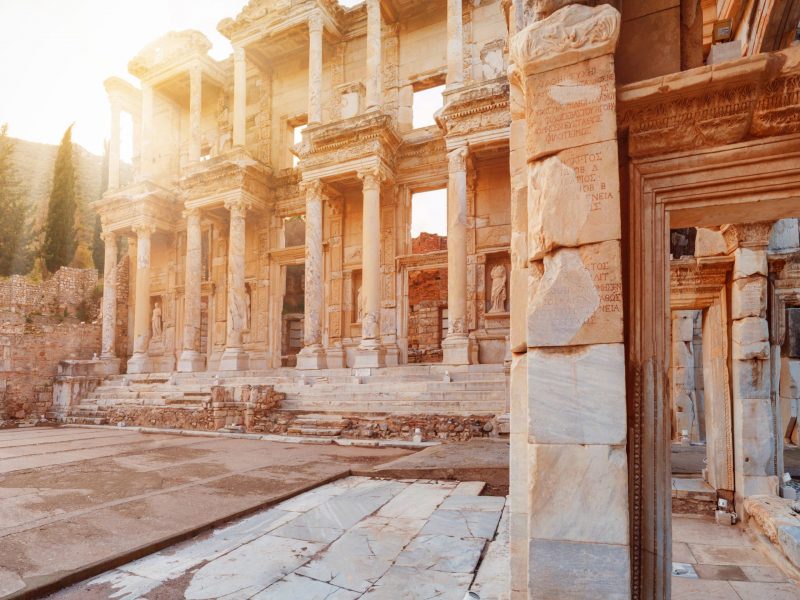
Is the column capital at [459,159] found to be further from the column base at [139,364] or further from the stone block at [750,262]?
the column base at [139,364]

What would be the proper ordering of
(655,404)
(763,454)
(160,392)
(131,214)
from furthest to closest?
(131,214), (160,392), (763,454), (655,404)

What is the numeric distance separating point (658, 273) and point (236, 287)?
51.5 ft

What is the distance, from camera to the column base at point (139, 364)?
18.0 metres

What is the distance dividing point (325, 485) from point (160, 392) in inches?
440

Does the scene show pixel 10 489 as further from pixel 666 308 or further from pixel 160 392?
pixel 160 392

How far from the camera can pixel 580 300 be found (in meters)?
2.51

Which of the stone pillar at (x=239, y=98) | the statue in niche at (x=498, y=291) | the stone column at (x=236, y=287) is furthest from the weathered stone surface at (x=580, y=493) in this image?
the stone pillar at (x=239, y=98)

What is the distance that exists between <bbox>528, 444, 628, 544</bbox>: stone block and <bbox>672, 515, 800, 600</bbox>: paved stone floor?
1.73 m

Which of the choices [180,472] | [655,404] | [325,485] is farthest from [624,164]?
[180,472]

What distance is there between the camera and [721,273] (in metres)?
6.07

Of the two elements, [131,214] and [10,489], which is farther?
[131,214]

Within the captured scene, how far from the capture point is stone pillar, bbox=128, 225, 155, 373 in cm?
1847

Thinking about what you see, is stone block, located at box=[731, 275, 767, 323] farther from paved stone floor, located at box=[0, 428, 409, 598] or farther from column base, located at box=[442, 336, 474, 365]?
Answer: column base, located at box=[442, 336, 474, 365]

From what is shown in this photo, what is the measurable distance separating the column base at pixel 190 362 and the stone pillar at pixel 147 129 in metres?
7.91
